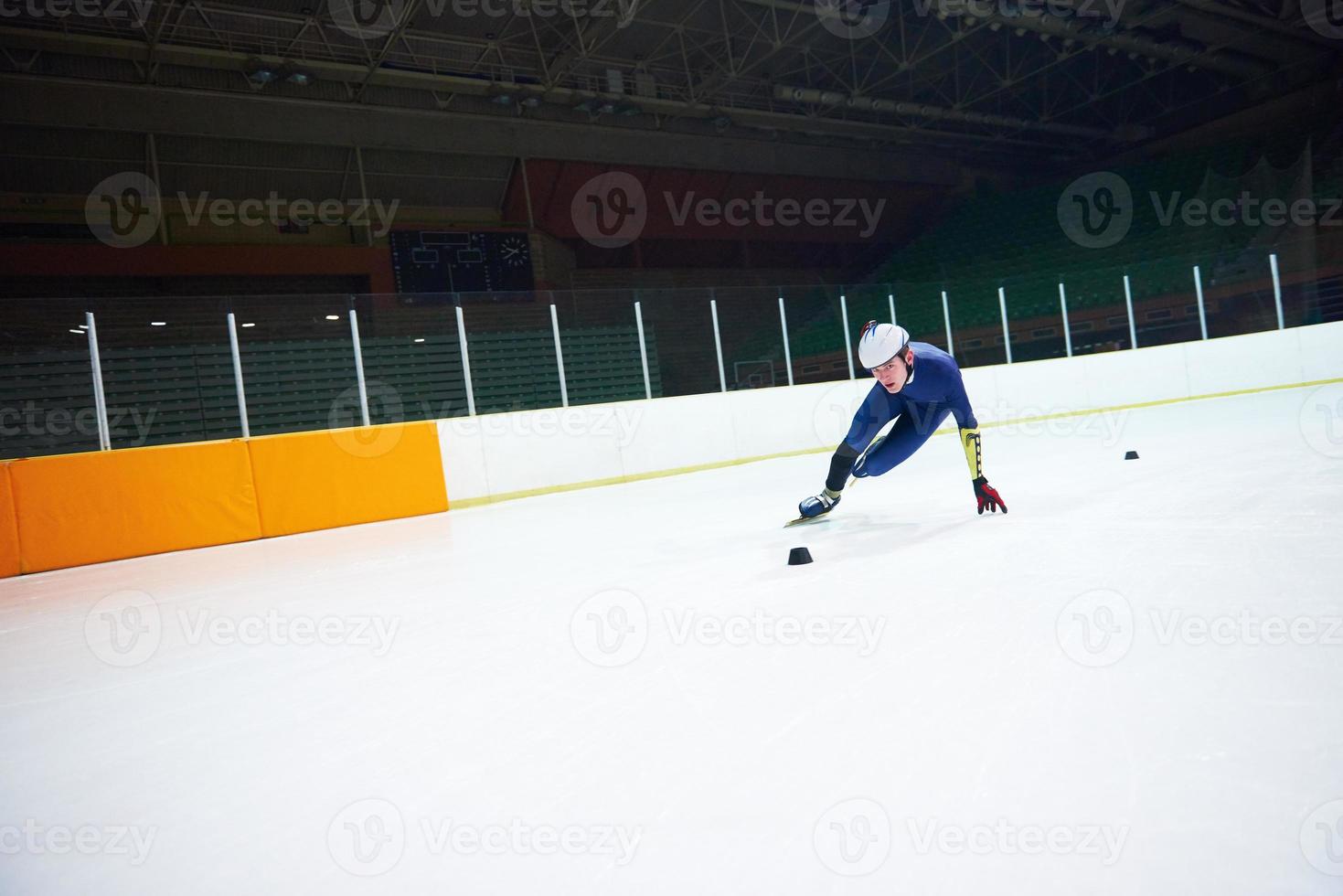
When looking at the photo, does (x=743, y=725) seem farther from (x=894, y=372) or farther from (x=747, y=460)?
(x=747, y=460)

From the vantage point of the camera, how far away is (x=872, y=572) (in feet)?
11.8

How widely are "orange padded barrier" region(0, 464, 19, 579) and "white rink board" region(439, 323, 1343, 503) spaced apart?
4128 mm

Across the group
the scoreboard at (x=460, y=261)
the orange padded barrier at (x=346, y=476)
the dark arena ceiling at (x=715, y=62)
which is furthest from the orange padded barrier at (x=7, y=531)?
the scoreboard at (x=460, y=261)

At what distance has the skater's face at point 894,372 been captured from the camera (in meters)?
5.07

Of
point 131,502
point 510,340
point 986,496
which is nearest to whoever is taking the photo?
point 986,496

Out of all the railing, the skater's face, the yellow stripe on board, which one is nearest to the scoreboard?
the railing

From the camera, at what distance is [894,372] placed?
5.11 metres

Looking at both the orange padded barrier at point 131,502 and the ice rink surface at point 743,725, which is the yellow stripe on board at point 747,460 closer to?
the orange padded barrier at point 131,502

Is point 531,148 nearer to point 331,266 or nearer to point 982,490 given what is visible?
point 331,266

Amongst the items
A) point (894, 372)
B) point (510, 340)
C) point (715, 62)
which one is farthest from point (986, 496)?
point (715, 62)

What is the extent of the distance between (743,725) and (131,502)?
826cm

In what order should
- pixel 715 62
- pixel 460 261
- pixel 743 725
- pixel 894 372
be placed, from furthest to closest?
pixel 460 261 < pixel 715 62 < pixel 894 372 < pixel 743 725

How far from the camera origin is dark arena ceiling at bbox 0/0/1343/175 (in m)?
16.1

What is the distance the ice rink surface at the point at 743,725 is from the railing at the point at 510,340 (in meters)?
5.14
